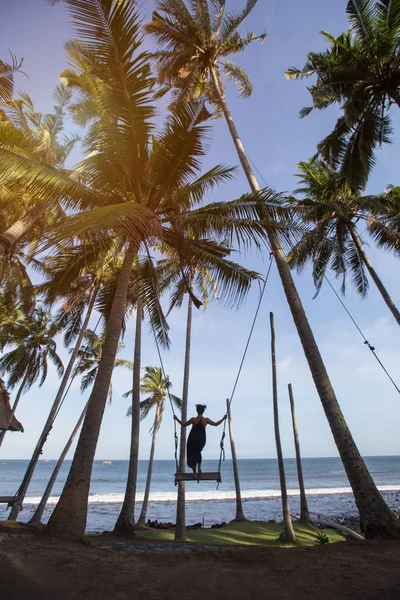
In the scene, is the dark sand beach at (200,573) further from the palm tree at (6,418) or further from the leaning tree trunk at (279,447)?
the leaning tree trunk at (279,447)

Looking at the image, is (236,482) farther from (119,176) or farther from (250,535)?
(119,176)

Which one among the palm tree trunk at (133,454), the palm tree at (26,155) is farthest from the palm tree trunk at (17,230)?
the palm tree trunk at (133,454)

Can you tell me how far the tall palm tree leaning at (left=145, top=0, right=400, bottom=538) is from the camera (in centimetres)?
697

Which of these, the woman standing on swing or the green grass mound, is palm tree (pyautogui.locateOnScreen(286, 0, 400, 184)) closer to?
the woman standing on swing

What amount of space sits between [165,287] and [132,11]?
35.2 feet

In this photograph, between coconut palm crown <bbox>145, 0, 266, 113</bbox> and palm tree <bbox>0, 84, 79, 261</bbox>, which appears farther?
coconut palm crown <bbox>145, 0, 266, 113</bbox>

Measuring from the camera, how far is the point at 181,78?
46.2ft

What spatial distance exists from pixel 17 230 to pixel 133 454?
9.94 m

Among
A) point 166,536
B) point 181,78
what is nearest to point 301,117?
point 181,78

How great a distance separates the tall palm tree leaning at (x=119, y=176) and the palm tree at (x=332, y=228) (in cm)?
748

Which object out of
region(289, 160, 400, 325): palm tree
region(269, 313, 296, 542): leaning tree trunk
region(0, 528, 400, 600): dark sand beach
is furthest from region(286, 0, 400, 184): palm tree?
region(0, 528, 400, 600): dark sand beach

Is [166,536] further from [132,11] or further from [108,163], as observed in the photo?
[132,11]

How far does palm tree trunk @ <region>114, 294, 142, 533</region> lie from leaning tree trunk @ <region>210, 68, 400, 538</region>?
17.1 ft

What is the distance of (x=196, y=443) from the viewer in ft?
24.5
